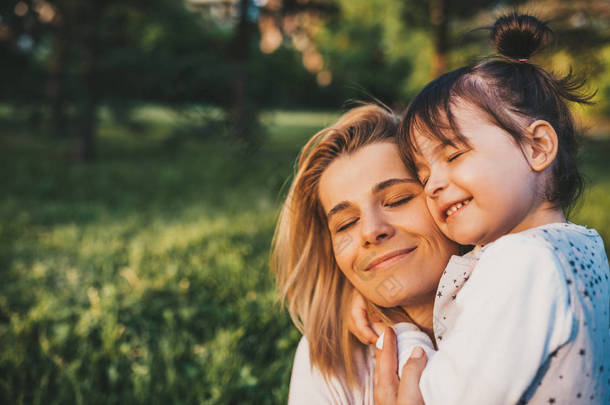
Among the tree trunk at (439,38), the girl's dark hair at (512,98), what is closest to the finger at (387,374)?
the girl's dark hair at (512,98)

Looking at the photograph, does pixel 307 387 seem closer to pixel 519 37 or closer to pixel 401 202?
pixel 401 202

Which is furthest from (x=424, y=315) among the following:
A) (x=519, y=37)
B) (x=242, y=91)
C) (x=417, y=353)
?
(x=242, y=91)

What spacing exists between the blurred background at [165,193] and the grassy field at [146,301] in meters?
0.01

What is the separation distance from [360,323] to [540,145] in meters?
0.86

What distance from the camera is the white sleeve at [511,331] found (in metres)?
0.96

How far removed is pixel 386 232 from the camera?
1.46m

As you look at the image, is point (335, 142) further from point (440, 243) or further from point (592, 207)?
point (592, 207)

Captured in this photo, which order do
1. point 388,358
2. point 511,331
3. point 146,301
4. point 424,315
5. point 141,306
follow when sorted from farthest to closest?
point 146,301, point 141,306, point 424,315, point 388,358, point 511,331

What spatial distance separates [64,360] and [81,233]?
9.45 ft

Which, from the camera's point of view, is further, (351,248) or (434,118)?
(351,248)

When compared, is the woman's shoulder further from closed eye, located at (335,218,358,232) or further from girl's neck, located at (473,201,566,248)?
girl's neck, located at (473,201,566,248)

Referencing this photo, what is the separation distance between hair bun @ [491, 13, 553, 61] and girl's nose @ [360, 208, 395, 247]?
65 cm

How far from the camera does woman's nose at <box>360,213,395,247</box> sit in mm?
1466

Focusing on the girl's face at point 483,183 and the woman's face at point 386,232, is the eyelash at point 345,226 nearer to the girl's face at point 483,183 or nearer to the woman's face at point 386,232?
the woman's face at point 386,232
